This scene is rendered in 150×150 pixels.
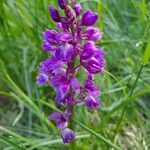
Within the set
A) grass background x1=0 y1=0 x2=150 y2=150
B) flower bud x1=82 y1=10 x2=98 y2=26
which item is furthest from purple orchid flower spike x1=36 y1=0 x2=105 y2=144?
grass background x1=0 y1=0 x2=150 y2=150

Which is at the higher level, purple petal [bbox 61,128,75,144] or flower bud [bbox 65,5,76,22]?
flower bud [bbox 65,5,76,22]

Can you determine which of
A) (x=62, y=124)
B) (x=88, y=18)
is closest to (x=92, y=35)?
(x=88, y=18)

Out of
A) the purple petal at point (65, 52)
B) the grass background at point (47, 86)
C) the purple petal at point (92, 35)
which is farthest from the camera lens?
the grass background at point (47, 86)

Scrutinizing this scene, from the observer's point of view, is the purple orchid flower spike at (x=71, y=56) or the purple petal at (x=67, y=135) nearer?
the purple orchid flower spike at (x=71, y=56)

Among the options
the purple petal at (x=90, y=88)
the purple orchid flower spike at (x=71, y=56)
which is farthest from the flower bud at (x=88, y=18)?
the purple petal at (x=90, y=88)

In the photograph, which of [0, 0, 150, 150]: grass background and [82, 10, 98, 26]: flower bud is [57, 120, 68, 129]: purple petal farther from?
[0, 0, 150, 150]: grass background

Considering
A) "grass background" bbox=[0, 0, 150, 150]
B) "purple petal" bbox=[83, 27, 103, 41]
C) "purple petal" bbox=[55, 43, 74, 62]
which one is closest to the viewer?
"purple petal" bbox=[55, 43, 74, 62]

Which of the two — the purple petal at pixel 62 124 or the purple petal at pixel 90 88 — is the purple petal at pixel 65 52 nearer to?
the purple petal at pixel 90 88
